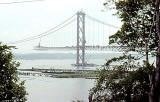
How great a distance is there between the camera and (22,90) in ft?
11.2

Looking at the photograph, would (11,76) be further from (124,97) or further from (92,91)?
(124,97)

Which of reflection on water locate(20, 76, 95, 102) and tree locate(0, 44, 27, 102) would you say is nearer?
tree locate(0, 44, 27, 102)

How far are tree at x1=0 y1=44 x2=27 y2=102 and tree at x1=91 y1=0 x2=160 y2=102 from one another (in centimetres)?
106

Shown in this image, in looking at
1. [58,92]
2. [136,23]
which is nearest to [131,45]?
[136,23]

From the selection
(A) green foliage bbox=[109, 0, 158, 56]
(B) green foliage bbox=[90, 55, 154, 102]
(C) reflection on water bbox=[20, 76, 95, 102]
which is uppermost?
(A) green foliage bbox=[109, 0, 158, 56]

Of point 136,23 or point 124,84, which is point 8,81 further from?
point 136,23

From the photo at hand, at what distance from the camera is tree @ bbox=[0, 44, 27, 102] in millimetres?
3291

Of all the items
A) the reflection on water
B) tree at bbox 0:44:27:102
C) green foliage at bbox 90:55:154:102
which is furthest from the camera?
the reflection on water

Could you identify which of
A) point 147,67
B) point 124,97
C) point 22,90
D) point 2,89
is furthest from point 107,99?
point 2,89

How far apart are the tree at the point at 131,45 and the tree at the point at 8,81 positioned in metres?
1.06

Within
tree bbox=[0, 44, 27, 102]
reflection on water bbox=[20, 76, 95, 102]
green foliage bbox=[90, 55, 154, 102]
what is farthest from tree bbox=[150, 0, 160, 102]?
reflection on water bbox=[20, 76, 95, 102]

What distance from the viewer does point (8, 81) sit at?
3396 millimetres

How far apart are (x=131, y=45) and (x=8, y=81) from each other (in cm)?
178

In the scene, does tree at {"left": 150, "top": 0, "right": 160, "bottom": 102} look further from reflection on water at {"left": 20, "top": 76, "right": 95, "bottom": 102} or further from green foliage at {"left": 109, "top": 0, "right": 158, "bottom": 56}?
reflection on water at {"left": 20, "top": 76, "right": 95, "bottom": 102}
